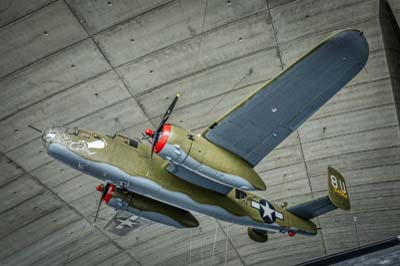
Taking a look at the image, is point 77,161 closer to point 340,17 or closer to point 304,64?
point 304,64

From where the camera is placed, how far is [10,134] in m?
15.2

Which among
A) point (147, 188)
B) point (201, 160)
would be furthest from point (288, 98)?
point (147, 188)

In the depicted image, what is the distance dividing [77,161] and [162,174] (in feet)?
7.81

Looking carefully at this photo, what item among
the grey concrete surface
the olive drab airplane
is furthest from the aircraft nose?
the grey concrete surface

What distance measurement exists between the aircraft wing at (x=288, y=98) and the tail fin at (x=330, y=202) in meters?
4.03

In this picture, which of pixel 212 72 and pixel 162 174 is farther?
pixel 212 72

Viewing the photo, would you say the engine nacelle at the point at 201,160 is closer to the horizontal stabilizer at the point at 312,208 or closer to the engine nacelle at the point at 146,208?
the engine nacelle at the point at 146,208

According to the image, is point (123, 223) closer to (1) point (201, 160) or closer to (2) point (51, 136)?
(2) point (51, 136)

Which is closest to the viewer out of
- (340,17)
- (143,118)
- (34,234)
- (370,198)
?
(340,17)

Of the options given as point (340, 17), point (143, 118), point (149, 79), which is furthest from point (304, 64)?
point (143, 118)

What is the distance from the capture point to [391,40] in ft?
47.2

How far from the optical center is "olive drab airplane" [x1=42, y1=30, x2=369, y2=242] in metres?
10.5

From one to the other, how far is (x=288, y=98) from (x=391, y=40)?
5.80 meters

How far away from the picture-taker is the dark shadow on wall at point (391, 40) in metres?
13.6
